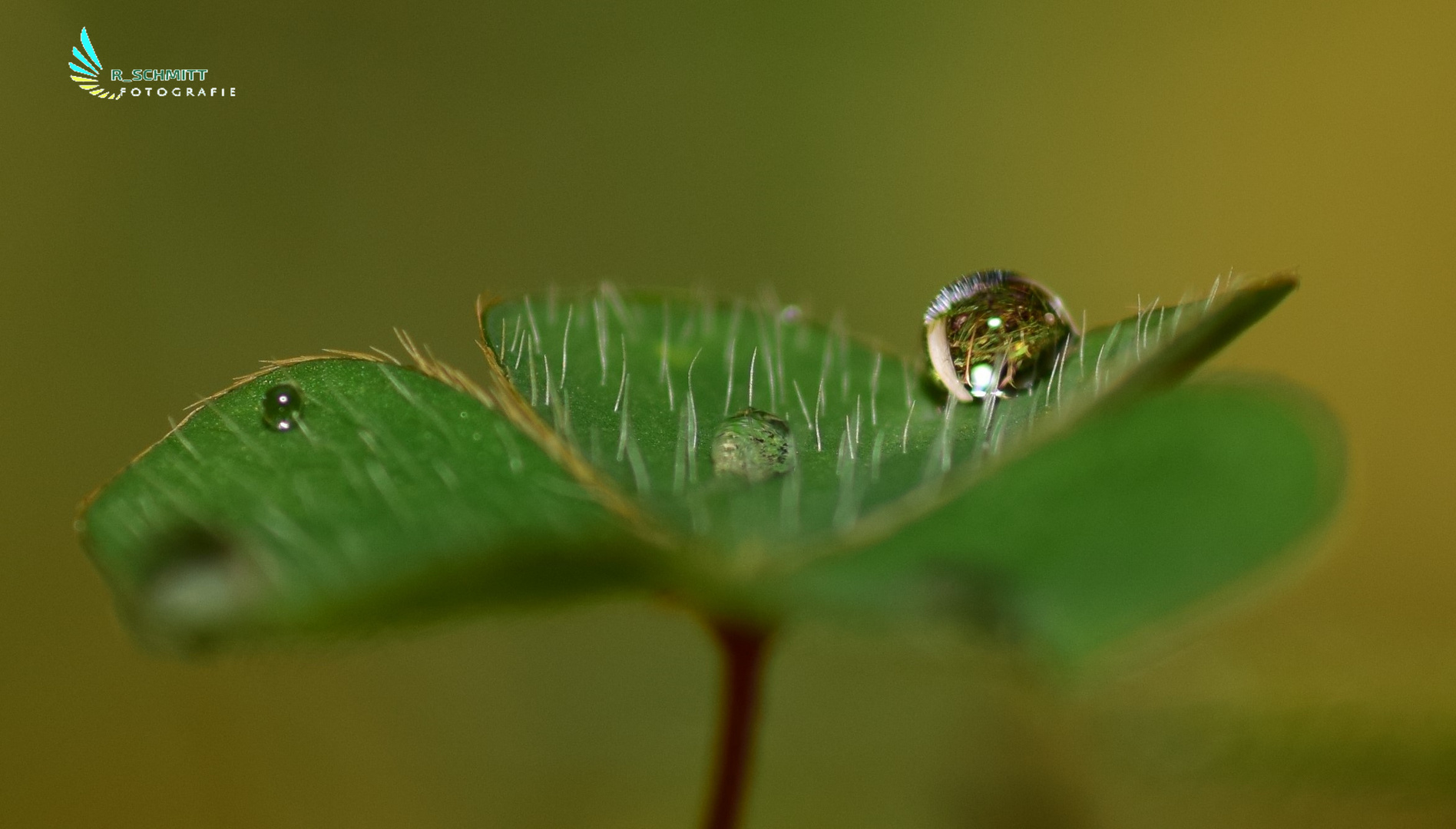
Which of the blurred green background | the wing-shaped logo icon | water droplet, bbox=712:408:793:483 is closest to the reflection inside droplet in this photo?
water droplet, bbox=712:408:793:483

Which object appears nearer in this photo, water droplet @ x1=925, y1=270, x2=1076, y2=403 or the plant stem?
the plant stem

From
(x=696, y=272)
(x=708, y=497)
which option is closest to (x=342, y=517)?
(x=708, y=497)

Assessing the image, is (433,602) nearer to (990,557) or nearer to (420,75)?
(990,557)

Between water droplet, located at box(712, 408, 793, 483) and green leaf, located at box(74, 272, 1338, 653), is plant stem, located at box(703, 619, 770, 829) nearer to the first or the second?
green leaf, located at box(74, 272, 1338, 653)

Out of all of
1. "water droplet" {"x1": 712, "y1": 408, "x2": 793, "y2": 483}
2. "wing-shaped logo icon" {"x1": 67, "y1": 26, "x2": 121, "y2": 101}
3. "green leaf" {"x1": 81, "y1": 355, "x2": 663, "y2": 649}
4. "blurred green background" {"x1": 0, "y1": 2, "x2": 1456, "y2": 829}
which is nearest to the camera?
"green leaf" {"x1": 81, "y1": 355, "x2": 663, "y2": 649}

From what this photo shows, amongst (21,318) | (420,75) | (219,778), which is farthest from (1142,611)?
(420,75)

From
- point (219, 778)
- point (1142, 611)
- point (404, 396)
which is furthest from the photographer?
point (219, 778)

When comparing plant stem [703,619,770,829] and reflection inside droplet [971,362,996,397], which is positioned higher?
reflection inside droplet [971,362,996,397]

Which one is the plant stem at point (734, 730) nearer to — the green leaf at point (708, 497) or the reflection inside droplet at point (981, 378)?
the green leaf at point (708, 497)
